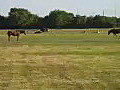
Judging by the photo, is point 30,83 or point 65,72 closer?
point 30,83

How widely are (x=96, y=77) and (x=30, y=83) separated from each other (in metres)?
2.80

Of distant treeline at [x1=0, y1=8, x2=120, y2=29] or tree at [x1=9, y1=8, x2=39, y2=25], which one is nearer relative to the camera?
distant treeline at [x1=0, y1=8, x2=120, y2=29]

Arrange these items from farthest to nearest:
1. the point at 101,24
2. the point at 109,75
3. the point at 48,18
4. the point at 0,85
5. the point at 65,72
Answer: the point at 48,18, the point at 101,24, the point at 65,72, the point at 109,75, the point at 0,85

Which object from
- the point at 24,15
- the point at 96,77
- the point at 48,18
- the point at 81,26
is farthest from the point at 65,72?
the point at 24,15

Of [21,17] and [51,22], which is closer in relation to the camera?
[51,22]

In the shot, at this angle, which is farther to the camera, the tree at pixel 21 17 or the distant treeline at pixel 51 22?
the tree at pixel 21 17

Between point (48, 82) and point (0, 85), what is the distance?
1742 mm

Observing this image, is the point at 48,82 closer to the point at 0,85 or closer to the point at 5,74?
the point at 0,85

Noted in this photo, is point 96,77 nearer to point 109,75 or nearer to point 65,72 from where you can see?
point 109,75

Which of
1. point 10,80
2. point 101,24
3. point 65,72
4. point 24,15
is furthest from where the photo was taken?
point 24,15

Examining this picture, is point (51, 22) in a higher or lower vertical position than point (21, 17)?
lower

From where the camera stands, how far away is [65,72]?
→ 13.2 m

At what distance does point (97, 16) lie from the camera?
13688cm

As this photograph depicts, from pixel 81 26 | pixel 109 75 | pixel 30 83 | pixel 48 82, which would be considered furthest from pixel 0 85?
pixel 81 26
